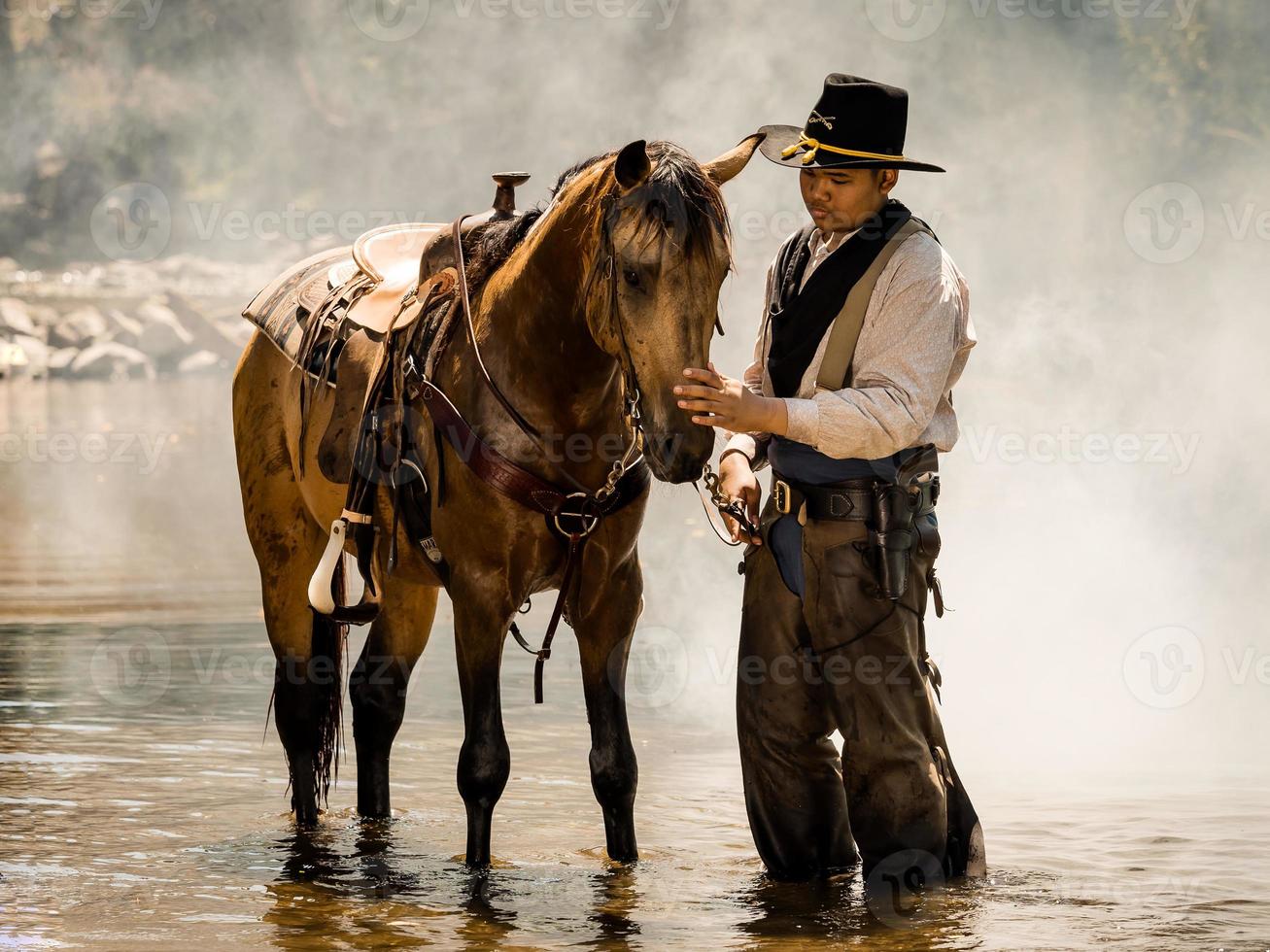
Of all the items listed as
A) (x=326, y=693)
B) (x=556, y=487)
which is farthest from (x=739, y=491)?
(x=326, y=693)

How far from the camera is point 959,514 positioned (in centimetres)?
1336

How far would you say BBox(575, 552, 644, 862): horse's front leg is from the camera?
16.8ft

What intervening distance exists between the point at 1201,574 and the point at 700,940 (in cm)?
822

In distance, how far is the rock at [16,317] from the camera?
26312mm

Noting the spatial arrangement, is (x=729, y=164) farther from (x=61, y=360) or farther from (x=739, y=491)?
(x=61, y=360)

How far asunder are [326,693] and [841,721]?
7.69 feet

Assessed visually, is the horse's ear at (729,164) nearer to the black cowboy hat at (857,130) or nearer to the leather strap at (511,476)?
the black cowboy hat at (857,130)

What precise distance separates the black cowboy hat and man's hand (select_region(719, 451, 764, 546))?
2.88 ft

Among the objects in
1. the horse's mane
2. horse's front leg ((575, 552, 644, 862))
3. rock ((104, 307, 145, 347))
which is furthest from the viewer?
rock ((104, 307, 145, 347))

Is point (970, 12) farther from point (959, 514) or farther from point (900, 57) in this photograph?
point (959, 514)

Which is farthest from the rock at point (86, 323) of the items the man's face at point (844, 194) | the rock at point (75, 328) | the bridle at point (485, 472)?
the man's face at point (844, 194)

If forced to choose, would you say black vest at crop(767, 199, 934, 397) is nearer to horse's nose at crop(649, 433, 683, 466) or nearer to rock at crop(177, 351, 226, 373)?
horse's nose at crop(649, 433, 683, 466)

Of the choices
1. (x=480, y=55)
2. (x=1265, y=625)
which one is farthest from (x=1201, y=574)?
(x=480, y=55)

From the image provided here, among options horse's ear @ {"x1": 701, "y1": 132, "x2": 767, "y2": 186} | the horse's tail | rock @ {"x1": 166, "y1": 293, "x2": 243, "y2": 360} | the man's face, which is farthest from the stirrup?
rock @ {"x1": 166, "y1": 293, "x2": 243, "y2": 360}
